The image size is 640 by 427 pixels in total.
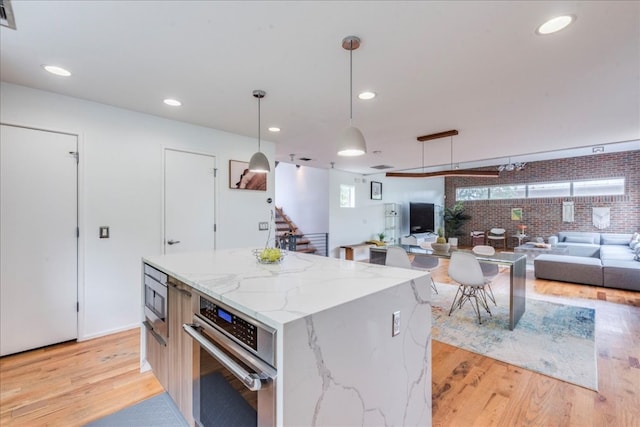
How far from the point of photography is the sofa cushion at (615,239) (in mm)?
6816

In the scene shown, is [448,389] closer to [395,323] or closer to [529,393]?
[529,393]

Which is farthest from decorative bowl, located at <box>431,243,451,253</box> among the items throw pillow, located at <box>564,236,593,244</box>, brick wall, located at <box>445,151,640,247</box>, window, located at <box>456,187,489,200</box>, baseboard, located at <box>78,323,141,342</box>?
window, located at <box>456,187,489,200</box>

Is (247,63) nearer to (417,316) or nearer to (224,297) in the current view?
(224,297)

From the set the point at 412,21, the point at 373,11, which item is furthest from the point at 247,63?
the point at 412,21

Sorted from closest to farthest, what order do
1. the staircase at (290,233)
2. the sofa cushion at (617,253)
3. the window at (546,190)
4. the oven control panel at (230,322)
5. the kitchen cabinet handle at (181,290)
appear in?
the oven control panel at (230,322) < the kitchen cabinet handle at (181,290) < the sofa cushion at (617,253) < the staircase at (290,233) < the window at (546,190)

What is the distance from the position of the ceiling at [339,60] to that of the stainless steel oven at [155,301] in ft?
5.22

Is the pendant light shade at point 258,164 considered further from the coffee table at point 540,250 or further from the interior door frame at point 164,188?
the coffee table at point 540,250

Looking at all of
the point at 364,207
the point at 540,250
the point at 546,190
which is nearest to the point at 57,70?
the point at 364,207

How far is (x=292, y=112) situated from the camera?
3.20 meters

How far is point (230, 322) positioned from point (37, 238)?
2.74 m

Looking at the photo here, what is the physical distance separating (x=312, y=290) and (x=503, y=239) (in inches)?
394

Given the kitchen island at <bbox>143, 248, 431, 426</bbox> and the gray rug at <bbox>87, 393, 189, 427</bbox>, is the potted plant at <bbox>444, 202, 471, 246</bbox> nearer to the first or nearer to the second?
the kitchen island at <bbox>143, 248, 431, 426</bbox>

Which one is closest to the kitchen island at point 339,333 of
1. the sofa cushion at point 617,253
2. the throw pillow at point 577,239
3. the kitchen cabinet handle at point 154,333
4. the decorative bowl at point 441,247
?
→ the kitchen cabinet handle at point 154,333

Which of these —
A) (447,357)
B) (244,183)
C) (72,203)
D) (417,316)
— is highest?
(244,183)
